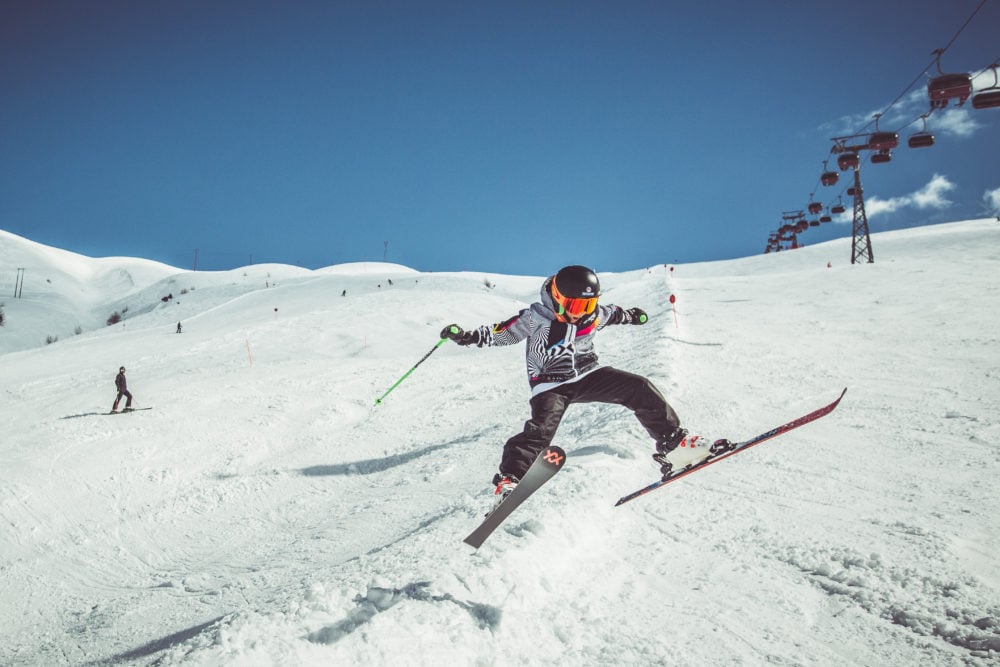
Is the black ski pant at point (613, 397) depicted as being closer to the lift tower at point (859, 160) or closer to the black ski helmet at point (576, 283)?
the black ski helmet at point (576, 283)

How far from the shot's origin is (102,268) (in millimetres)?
110500

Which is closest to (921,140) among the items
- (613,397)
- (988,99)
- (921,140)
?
(921,140)

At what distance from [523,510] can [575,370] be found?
48.8 inches

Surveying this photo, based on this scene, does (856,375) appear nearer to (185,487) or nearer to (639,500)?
(639,500)

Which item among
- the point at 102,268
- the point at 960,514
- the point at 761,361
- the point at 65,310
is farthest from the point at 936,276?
the point at 102,268

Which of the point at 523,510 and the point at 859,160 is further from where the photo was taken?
the point at 859,160

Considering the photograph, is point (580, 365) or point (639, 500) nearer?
point (580, 365)

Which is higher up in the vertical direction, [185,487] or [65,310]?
[65,310]

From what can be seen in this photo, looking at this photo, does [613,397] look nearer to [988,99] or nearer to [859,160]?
[988,99]

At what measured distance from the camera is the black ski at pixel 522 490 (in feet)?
11.8

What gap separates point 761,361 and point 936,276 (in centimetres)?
1513

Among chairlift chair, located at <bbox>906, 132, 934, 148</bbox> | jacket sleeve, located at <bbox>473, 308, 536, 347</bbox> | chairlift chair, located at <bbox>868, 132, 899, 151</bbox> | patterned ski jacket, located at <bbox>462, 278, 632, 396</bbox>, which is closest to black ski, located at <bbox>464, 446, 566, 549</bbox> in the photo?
patterned ski jacket, located at <bbox>462, 278, 632, 396</bbox>

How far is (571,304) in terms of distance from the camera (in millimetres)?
4242

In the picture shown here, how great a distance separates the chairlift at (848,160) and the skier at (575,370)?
3255 centimetres
